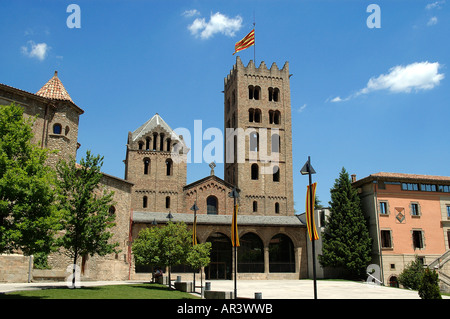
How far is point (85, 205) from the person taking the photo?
2309 centimetres

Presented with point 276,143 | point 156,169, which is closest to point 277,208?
point 276,143

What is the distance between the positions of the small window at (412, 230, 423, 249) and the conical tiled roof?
34.6 meters

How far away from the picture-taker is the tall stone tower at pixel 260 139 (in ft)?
160

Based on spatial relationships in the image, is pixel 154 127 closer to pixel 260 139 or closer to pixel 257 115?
pixel 260 139

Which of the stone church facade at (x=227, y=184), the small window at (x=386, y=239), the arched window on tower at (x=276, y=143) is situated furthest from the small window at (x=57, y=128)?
the small window at (x=386, y=239)

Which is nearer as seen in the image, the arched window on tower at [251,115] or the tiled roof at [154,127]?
the tiled roof at [154,127]

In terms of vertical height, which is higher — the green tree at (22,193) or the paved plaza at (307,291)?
the green tree at (22,193)

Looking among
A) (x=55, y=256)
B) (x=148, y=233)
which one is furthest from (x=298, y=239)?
(x=55, y=256)

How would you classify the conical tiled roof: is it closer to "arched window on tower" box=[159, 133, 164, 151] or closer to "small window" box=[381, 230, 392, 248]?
"arched window on tower" box=[159, 133, 164, 151]

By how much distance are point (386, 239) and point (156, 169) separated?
1036 inches

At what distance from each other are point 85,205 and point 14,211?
6467mm

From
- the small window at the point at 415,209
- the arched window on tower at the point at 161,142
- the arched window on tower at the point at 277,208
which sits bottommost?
the small window at the point at 415,209

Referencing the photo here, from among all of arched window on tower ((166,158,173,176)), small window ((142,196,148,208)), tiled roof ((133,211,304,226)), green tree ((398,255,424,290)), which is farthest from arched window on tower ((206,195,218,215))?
green tree ((398,255,424,290))

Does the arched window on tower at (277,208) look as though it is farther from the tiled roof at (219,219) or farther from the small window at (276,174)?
the small window at (276,174)
